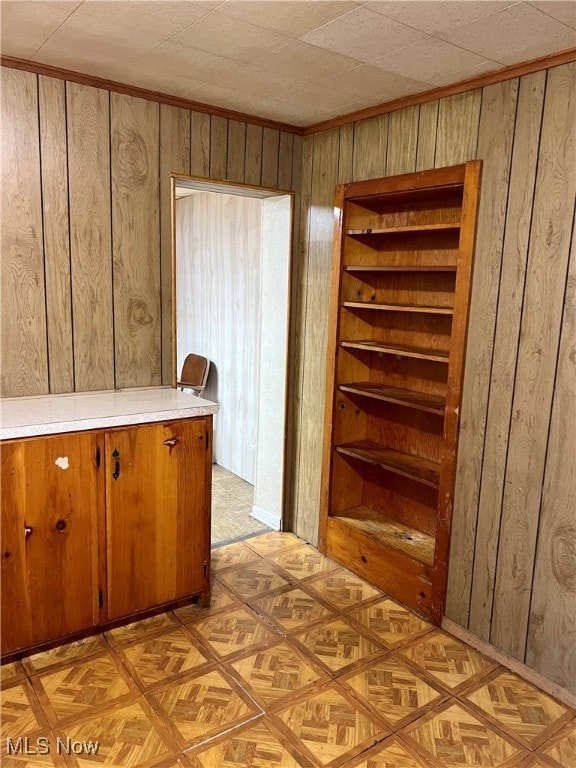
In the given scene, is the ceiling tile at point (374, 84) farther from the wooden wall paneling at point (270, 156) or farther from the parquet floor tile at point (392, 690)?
the parquet floor tile at point (392, 690)

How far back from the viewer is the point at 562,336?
7.23ft

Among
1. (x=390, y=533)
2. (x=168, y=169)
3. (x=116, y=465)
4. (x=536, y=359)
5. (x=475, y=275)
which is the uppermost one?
(x=168, y=169)

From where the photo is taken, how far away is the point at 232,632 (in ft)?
8.70

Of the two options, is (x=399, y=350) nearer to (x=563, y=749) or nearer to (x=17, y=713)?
(x=563, y=749)

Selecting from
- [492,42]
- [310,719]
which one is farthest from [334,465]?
[492,42]

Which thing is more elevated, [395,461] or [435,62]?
[435,62]

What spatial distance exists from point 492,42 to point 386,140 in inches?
33.6

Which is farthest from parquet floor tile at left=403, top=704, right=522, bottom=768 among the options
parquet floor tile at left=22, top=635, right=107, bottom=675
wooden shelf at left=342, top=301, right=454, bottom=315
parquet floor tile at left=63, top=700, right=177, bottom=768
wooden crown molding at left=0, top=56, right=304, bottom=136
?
wooden crown molding at left=0, top=56, right=304, bottom=136

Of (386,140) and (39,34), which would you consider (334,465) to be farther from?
(39,34)

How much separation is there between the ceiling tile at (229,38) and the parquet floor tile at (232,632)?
2.42 meters

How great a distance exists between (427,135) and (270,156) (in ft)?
3.10

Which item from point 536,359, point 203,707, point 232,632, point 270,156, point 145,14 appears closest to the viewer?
point 145,14

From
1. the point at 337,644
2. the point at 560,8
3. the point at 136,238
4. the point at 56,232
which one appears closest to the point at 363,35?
the point at 560,8

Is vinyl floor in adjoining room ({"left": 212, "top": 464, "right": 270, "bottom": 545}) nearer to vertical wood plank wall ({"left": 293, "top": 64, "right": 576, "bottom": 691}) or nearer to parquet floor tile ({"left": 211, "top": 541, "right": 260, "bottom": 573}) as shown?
parquet floor tile ({"left": 211, "top": 541, "right": 260, "bottom": 573})
